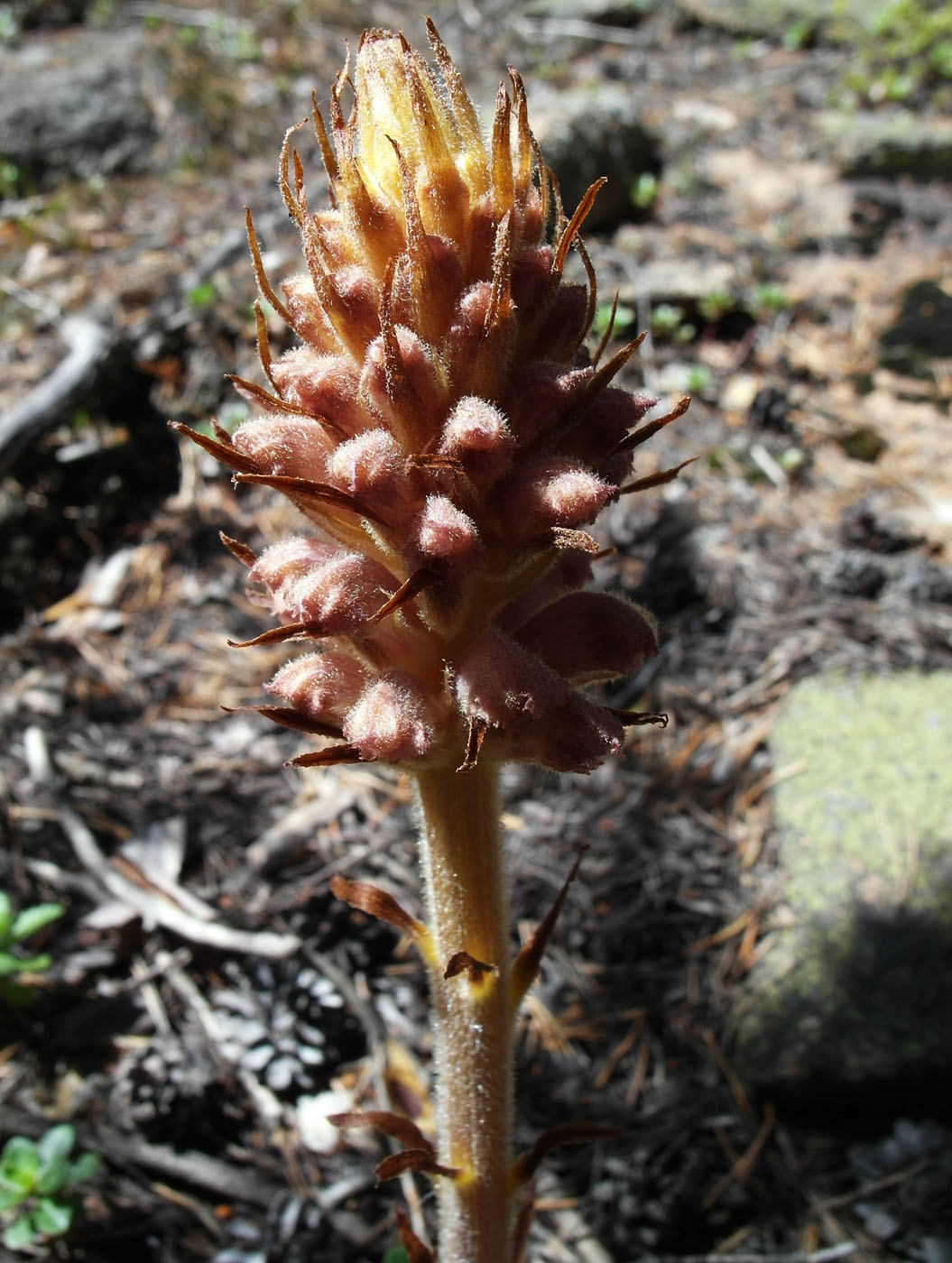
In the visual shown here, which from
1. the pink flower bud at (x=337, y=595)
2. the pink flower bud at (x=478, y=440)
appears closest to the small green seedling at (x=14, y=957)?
the pink flower bud at (x=337, y=595)

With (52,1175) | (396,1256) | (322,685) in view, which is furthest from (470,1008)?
(52,1175)

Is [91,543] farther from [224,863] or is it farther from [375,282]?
[375,282]

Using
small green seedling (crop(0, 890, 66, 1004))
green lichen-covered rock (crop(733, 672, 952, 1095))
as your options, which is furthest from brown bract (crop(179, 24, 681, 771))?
green lichen-covered rock (crop(733, 672, 952, 1095))

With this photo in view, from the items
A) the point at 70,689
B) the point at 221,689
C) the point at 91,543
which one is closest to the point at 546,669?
the point at 221,689

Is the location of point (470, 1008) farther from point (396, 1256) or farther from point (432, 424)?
point (432, 424)

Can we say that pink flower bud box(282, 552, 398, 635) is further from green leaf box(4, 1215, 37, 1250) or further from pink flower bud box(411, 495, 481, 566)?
green leaf box(4, 1215, 37, 1250)

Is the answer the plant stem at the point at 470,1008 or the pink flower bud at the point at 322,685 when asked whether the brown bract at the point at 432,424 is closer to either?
the pink flower bud at the point at 322,685
